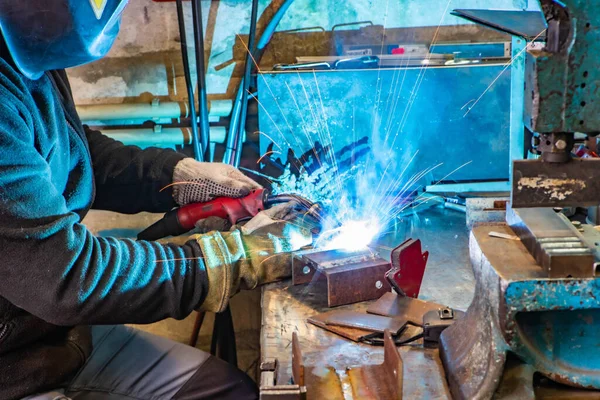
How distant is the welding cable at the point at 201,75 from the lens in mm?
3398

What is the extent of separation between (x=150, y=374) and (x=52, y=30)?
1150 millimetres

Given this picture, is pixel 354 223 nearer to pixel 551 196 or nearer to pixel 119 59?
pixel 551 196

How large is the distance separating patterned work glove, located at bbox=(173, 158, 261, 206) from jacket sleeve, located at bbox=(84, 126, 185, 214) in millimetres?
51

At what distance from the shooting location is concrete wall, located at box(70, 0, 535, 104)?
3576 millimetres

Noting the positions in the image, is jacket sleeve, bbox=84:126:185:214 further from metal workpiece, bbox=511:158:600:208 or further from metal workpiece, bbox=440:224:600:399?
metal workpiece, bbox=511:158:600:208

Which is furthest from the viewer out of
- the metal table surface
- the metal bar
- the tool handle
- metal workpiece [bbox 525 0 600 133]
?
the metal bar

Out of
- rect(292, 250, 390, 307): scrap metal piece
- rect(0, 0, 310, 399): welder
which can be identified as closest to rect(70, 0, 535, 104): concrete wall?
rect(0, 0, 310, 399): welder

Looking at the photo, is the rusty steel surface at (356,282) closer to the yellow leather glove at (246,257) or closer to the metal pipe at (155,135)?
the yellow leather glove at (246,257)

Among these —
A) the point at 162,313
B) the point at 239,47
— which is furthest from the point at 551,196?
the point at 239,47

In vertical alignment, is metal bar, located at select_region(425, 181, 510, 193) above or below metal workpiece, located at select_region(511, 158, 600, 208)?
below

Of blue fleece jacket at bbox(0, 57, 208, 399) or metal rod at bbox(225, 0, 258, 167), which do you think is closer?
blue fleece jacket at bbox(0, 57, 208, 399)

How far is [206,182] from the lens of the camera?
2.69 m

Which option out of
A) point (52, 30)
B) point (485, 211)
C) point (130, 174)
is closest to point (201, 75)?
point (130, 174)

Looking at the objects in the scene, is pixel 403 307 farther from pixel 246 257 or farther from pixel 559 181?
pixel 559 181
